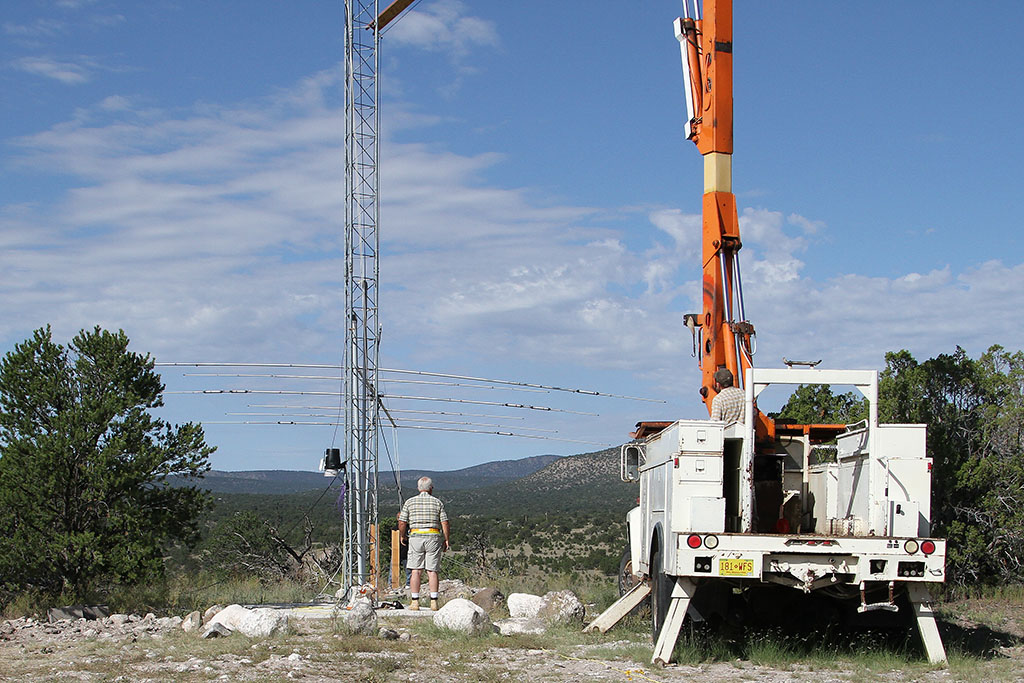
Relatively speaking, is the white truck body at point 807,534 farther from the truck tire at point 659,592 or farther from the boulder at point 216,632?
the boulder at point 216,632

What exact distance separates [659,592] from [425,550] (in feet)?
16.1

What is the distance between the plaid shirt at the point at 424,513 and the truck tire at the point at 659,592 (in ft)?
13.4

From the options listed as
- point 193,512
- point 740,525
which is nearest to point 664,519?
point 740,525

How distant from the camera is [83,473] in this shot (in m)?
17.4

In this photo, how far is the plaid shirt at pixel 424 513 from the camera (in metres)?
15.8

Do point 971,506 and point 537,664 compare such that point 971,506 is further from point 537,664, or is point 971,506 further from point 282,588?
point 282,588

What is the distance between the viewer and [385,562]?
3303 centimetres

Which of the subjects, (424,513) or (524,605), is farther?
(424,513)

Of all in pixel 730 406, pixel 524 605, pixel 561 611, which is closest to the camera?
pixel 730 406

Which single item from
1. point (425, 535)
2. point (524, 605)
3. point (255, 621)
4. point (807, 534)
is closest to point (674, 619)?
point (807, 534)

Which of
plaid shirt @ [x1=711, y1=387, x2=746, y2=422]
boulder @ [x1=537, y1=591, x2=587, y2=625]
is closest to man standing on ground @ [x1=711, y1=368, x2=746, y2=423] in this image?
plaid shirt @ [x1=711, y1=387, x2=746, y2=422]

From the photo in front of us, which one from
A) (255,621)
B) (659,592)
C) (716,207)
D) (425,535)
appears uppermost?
(716,207)

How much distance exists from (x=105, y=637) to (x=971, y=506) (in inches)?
558

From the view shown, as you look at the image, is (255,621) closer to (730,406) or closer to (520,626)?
(520,626)
